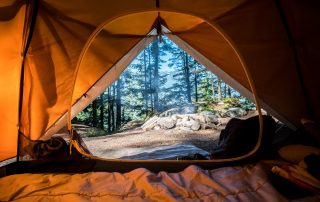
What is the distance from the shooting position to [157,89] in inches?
199

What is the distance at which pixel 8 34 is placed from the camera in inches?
73.7

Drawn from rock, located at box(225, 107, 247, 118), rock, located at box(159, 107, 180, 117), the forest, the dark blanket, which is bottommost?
the dark blanket

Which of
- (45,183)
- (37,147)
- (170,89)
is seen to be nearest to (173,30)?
(37,147)

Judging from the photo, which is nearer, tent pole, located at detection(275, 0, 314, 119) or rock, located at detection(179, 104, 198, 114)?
tent pole, located at detection(275, 0, 314, 119)

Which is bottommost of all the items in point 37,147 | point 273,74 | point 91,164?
point 91,164

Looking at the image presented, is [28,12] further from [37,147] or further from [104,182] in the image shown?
[104,182]

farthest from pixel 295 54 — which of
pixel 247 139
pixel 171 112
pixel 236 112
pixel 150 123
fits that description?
pixel 150 123

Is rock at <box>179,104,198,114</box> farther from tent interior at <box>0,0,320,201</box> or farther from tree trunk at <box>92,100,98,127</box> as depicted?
tent interior at <box>0,0,320,201</box>

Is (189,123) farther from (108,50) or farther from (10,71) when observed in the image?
(10,71)

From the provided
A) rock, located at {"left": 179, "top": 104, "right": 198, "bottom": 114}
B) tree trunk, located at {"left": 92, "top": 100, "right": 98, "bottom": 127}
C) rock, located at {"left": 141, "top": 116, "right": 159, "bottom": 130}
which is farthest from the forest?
rock, located at {"left": 141, "top": 116, "right": 159, "bottom": 130}

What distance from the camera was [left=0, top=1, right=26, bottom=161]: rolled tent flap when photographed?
1.85 metres

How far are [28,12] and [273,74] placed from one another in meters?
2.12

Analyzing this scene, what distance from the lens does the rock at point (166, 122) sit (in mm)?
4656

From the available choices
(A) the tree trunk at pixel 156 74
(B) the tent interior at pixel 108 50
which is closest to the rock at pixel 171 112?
(A) the tree trunk at pixel 156 74
